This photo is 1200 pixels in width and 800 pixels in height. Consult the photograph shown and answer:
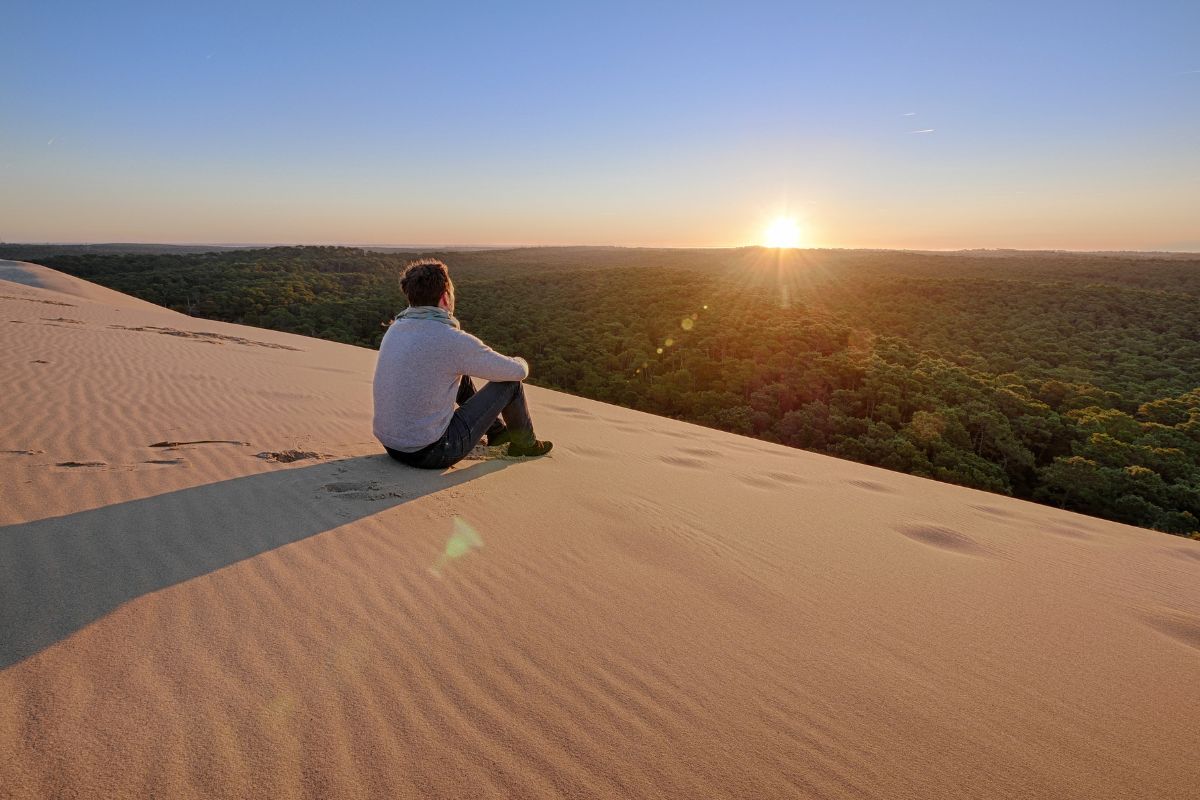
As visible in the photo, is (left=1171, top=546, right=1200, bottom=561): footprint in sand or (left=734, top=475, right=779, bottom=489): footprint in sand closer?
(left=1171, top=546, right=1200, bottom=561): footprint in sand

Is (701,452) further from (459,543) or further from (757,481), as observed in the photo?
(459,543)

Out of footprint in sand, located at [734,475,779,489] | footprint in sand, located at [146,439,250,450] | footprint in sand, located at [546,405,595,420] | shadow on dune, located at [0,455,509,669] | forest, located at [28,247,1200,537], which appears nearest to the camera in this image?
shadow on dune, located at [0,455,509,669]

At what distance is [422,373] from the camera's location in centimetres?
313

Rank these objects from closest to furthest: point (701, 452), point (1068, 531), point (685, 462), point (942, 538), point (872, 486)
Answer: point (942, 538) < point (1068, 531) < point (872, 486) < point (685, 462) < point (701, 452)

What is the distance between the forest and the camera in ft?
36.8

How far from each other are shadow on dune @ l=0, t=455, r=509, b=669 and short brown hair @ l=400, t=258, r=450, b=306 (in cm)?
100

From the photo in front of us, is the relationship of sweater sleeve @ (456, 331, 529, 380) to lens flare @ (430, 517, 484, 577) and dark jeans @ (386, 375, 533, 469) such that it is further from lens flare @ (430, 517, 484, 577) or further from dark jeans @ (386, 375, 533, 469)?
lens flare @ (430, 517, 484, 577)

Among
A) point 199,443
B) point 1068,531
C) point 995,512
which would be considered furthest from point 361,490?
point 1068,531

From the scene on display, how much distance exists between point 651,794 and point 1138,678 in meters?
1.76

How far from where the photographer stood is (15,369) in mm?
5320

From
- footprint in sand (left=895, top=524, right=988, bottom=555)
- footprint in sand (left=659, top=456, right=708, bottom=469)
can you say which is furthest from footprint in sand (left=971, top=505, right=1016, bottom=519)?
footprint in sand (left=659, top=456, right=708, bottom=469)

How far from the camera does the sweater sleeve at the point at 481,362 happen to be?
3.18m

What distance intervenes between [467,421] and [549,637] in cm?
186

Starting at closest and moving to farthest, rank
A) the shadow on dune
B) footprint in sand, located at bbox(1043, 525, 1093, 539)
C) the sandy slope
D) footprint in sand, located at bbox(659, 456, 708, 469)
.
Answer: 1. the sandy slope
2. the shadow on dune
3. footprint in sand, located at bbox(1043, 525, 1093, 539)
4. footprint in sand, located at bbox(659, 456, 708, 469)
